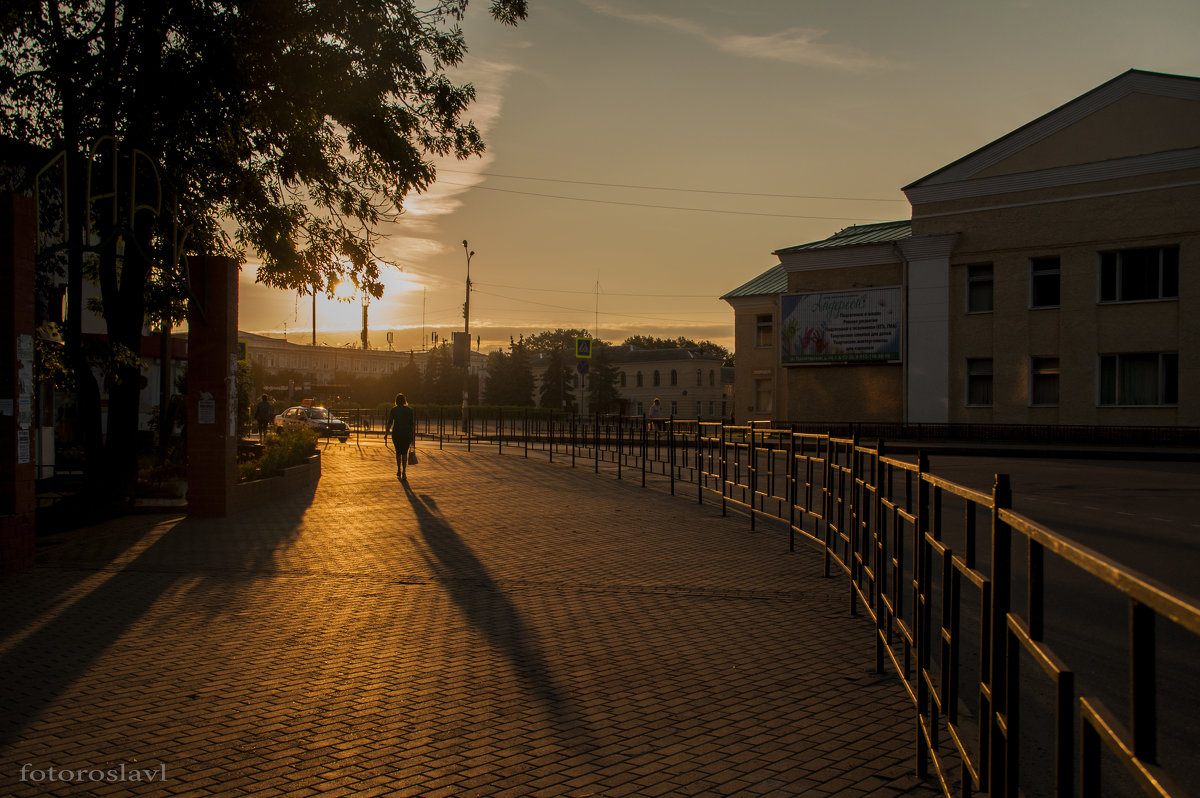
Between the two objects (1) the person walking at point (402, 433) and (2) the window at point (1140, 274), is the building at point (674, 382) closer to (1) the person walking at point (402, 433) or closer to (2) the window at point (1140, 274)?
(2) the window at point (1140, 274)

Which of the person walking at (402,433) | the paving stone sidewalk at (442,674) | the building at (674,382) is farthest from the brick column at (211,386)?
the building at (674,382)

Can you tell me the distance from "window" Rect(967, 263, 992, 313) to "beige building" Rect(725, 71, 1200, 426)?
2.1 inches

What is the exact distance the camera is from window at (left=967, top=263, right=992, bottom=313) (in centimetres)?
3356

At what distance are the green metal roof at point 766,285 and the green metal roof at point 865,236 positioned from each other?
4.35 m

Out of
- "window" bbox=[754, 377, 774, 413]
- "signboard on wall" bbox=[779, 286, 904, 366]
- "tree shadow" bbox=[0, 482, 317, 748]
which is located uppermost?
"signboard on wall" bbox=[779, 286, 904, 366]

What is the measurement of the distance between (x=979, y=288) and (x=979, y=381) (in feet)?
11.4

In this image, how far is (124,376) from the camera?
13.0 metres

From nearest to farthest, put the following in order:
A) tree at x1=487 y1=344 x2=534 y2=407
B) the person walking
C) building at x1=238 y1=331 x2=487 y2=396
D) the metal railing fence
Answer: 1. the metal railing fence
2. the person walking
3. tree at x1=487 y1=344 x2=534 y2=407
4. building at x1=238 y1=331 x2=487 y2=396

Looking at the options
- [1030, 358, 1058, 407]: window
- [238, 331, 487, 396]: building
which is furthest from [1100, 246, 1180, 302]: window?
[238, 331, 487, 396]: building

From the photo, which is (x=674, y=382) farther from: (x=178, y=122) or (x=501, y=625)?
(x=501, y=625)

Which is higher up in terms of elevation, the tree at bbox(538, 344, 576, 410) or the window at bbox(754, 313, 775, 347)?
the window at bbox(754, 313, 775, 347)

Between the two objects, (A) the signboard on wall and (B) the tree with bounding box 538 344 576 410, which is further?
(B) the tree with bounding box 538 344 576 410

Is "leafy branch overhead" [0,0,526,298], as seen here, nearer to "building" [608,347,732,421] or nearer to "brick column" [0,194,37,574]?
"brick column" [0,194,37,574]

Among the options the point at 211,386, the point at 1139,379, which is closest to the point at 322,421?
the point at 211,386
